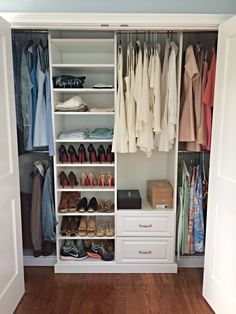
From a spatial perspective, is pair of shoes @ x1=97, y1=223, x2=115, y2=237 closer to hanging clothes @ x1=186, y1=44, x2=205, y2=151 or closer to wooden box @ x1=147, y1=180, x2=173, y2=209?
wooden box @ x1=147, y1=180, x2=173, y2=209

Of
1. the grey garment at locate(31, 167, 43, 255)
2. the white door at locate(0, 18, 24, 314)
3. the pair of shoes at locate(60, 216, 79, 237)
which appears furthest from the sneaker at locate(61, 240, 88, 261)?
the white door at locate(0, 18, 24, 314)

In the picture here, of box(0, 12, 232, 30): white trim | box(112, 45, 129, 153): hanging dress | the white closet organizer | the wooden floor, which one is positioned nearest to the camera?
box(0, 12, 232, 30): white trim

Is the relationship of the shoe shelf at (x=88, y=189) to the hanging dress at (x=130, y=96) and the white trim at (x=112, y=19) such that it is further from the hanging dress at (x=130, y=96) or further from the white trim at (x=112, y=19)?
the white trim at (x=112, y=19)

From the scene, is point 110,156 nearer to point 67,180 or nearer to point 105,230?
point 67,180

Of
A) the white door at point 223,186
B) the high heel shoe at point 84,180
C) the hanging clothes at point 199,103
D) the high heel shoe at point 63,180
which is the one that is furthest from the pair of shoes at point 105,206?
the hanging clothes at point 199,103

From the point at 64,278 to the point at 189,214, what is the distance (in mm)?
1250

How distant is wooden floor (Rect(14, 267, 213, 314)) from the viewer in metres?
1.95

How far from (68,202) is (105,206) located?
1.16ft

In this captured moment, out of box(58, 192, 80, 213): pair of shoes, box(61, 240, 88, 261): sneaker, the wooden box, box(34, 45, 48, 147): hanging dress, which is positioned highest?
box(34, 45, 48, 147): hanging dress

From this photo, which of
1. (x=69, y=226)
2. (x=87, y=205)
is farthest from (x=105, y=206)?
(x=69, y=226)

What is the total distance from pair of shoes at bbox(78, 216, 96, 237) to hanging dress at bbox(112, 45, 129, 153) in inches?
31.0

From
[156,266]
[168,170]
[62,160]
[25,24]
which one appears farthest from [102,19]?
[156,266]

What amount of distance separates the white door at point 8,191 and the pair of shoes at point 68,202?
1.58ft

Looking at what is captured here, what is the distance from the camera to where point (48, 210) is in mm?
2322
